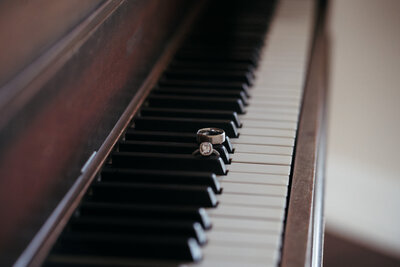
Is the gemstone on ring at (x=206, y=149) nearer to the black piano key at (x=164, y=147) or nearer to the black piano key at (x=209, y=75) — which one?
the black piano key at (x=164, y=147)

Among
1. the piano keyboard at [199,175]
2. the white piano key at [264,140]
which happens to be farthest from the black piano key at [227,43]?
the white piano key at [264,140]

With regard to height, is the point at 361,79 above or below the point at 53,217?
above

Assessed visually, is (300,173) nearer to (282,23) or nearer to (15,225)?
(15,225)

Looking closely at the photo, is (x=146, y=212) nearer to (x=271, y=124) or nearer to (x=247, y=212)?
(x=247, y=212)

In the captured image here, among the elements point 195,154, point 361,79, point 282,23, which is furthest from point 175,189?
point 361,79

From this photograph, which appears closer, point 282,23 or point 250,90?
point 250,90
